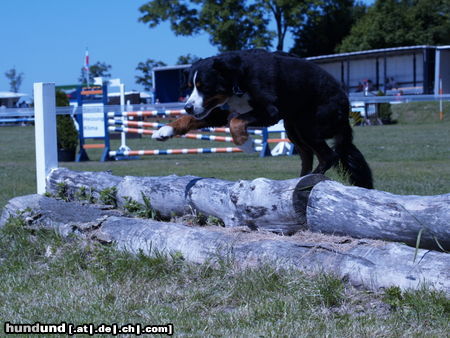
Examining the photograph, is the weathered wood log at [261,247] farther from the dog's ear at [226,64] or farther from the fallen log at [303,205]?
the dog's ear at [226,64]

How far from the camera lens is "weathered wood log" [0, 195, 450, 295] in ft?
11.5

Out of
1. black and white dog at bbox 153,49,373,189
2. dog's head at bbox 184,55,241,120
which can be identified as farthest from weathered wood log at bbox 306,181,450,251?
dog's head at bbox 184,55,241,120

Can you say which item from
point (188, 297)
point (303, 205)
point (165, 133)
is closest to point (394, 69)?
point (165, 133)

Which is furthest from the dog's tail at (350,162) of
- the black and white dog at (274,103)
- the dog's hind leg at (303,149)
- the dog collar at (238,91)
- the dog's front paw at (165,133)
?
the dog's front paw at (165,133)

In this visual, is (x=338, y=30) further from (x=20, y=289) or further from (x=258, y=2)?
(x=20, y=289)

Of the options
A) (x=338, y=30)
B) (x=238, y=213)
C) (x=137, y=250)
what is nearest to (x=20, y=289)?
(x=137, y=250)

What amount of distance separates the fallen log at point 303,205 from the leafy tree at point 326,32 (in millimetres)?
48473

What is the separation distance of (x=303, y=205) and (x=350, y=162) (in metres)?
1.65

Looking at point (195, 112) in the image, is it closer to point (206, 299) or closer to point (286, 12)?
point (206, 299)

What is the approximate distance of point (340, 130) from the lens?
595 cm

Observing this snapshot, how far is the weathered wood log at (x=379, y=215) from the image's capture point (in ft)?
12.1

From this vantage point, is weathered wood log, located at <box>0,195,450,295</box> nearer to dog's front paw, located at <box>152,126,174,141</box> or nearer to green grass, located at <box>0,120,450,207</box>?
dog's front paw, located at <box>152,126,174,141</box>

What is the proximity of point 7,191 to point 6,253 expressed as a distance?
154 inches

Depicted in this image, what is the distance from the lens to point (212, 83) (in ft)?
17.4
